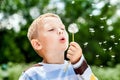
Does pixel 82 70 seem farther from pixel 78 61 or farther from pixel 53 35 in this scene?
pixel 53 35

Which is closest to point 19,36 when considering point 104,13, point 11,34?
point 11,34

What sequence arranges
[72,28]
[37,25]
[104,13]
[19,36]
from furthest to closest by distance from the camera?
[19,36], [104,13], [37,25], [72,28]

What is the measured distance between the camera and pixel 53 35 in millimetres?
2979

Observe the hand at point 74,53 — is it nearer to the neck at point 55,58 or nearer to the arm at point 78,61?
the arm at point 78,61

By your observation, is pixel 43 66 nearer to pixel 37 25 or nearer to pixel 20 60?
pixel 37 25

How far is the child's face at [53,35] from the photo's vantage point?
2947mm

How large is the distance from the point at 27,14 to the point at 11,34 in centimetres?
82

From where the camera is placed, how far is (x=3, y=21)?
15.4 meters

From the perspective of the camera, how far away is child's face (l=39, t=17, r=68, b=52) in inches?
116

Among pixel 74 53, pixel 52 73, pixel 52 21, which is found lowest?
pixel 52 73

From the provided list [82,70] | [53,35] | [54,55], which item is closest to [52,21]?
[53,35]

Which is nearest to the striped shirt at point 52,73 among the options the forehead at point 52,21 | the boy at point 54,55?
the boy at point 54,55

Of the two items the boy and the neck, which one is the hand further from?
the neck

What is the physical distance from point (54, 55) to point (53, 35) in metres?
0.11
